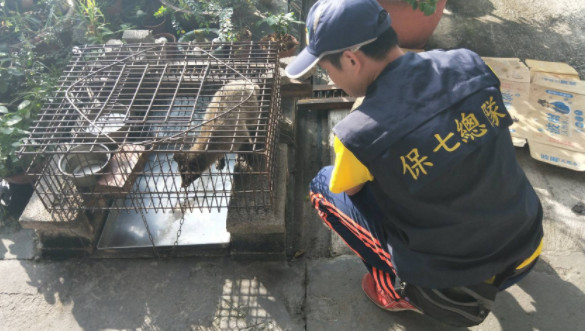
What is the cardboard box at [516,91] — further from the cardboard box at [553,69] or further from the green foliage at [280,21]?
the green foliage at [280,21]

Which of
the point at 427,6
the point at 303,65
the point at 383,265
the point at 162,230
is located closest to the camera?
the point at 303,65

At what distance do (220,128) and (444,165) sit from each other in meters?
1.97

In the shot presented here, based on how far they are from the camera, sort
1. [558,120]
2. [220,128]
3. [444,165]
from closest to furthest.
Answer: [444,165], [220,128], [558,120]

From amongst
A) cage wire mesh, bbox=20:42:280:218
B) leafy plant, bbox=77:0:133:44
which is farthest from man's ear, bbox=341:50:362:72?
leafy plant, bbox=77:0:133:44

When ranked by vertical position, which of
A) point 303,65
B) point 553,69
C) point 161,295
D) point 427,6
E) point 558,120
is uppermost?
point 303,65

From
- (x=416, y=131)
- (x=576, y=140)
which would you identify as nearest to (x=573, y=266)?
(x=576, y=140)

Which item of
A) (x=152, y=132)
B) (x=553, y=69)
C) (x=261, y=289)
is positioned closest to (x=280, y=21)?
(x=152, y=132)

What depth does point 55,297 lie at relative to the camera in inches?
122

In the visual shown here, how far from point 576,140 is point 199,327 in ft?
12.5

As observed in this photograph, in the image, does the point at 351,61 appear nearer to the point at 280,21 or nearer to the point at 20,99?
the point at 280,21

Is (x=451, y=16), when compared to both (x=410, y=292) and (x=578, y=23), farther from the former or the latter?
(x=410, y=292)

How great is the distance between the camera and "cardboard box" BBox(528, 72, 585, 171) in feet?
12.6

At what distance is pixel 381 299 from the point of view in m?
2.88

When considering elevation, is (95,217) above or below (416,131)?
below
